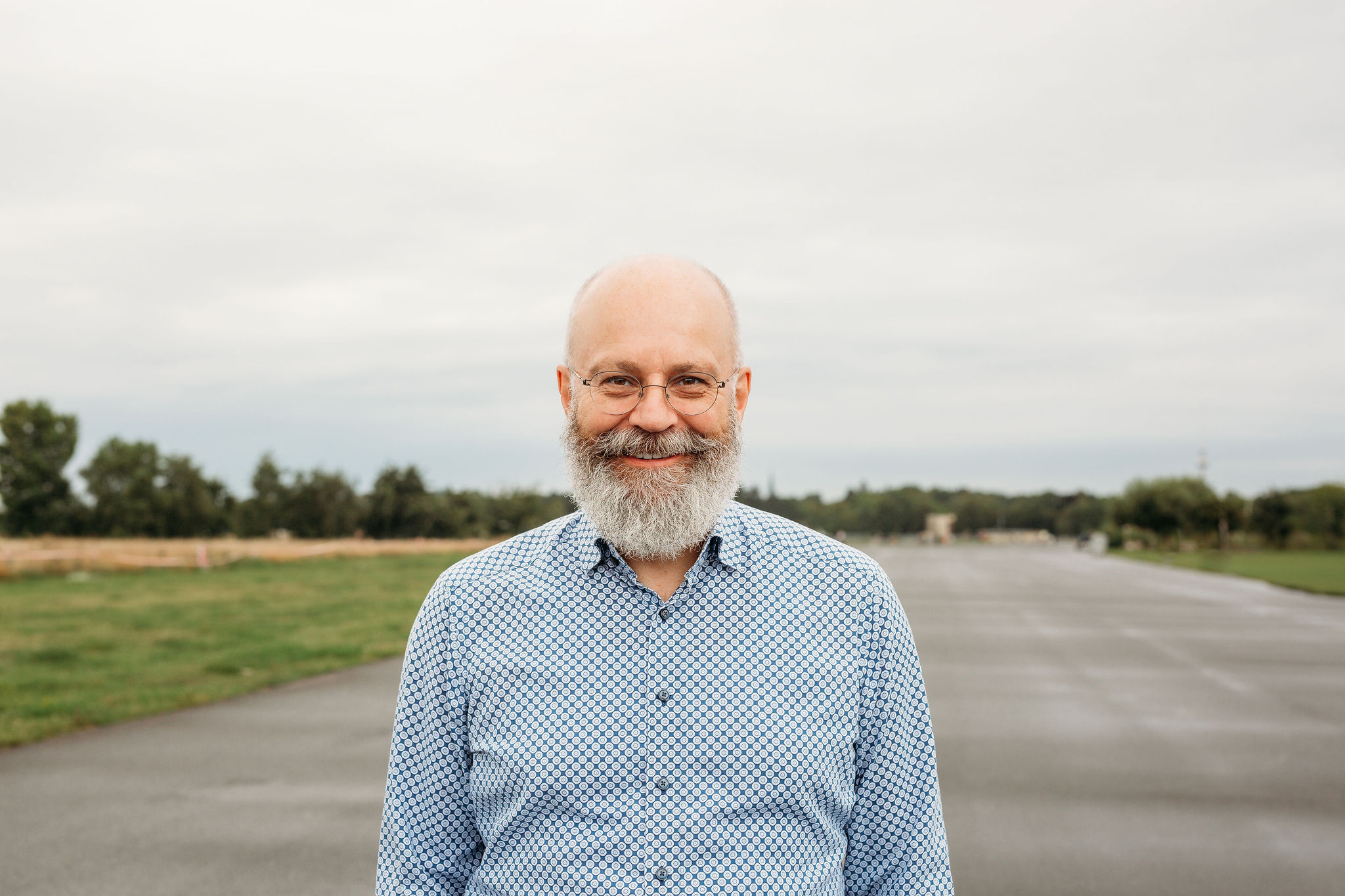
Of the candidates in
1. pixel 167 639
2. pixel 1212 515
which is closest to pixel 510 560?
pixel 167 639

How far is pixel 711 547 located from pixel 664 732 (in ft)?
1.25

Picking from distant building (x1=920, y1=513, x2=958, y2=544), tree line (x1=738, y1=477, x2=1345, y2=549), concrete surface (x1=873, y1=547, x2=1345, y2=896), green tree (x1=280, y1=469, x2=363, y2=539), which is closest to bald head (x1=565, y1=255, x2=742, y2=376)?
concrete surface (x1=873, y1=547, x2=1345, y2=896)

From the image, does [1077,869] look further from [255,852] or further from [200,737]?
[200,737]

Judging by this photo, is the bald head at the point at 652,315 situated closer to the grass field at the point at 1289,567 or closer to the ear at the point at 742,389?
the ear at the point at 742,389

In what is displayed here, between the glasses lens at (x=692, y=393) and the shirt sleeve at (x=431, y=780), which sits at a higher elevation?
the glasses lens at (x=692, y=393)

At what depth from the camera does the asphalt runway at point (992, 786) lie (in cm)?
571

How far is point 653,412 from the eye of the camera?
85.7 inches

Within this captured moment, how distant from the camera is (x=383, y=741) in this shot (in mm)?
8984

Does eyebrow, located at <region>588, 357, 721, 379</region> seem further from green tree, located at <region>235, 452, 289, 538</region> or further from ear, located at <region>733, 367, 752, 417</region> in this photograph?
green tree, located at <region>235, 452, 289, 538</region>

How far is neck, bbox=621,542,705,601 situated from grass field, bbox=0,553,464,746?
27.7 ft

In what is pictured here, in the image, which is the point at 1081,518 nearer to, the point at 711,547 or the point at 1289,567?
the point at 1289,567

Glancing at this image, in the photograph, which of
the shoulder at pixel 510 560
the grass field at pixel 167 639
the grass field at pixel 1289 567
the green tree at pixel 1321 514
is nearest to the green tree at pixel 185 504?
the grass field at pixel 167 639

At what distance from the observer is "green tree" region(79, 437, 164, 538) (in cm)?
8275

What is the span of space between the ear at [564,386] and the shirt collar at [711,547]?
0.23 m
